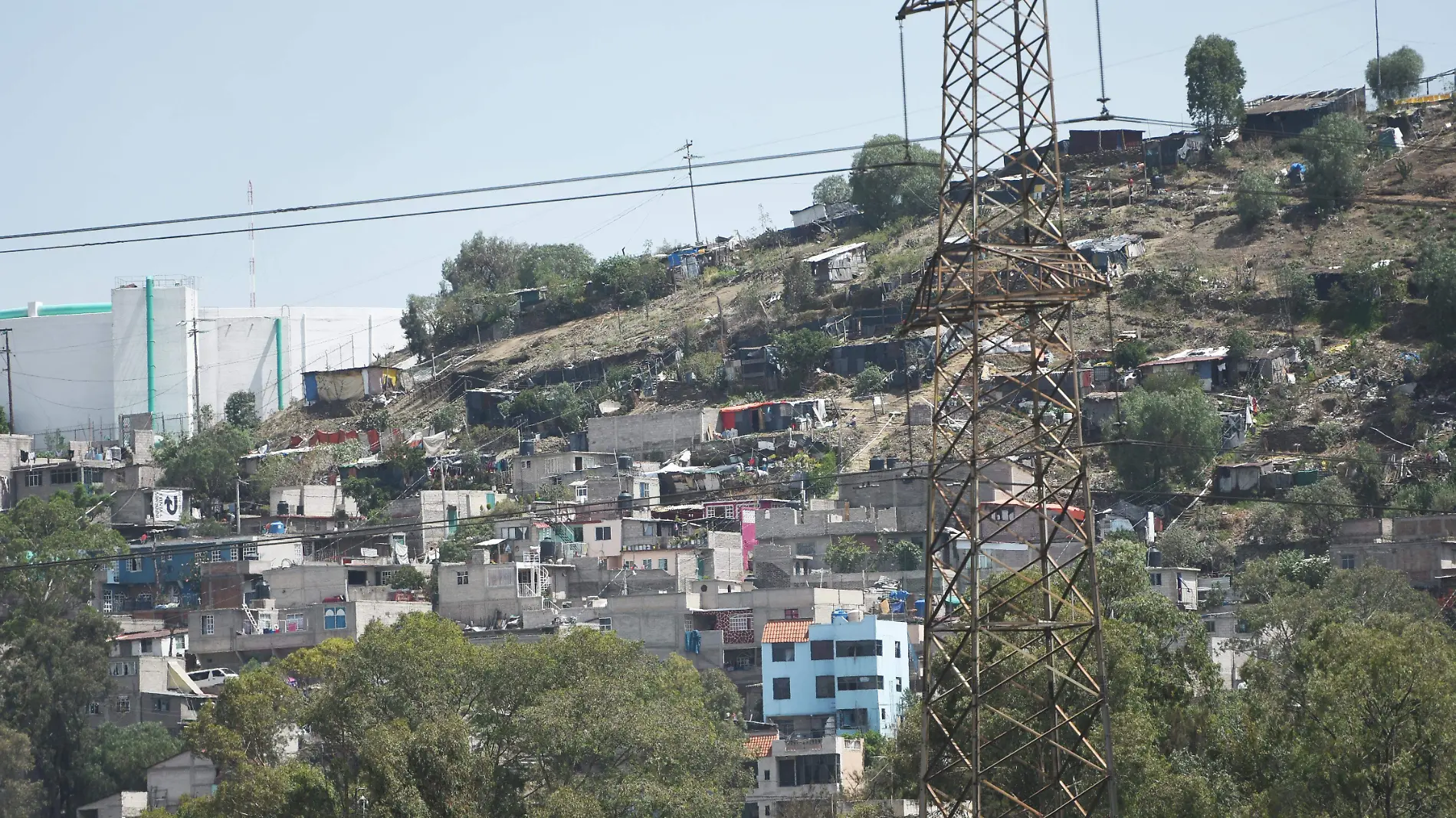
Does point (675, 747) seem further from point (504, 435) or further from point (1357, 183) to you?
point (1357, 183)

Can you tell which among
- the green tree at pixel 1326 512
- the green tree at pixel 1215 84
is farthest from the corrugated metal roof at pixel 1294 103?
the green tree at pixel 1326 512

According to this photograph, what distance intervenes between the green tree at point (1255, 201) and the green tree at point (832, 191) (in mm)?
23508

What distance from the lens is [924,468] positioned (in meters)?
64.6

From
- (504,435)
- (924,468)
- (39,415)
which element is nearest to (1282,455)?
(924,468)

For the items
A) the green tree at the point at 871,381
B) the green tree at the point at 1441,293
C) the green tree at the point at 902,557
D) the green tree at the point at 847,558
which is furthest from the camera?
the green tree at the point at 871,381

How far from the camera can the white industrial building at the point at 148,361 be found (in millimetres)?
97375

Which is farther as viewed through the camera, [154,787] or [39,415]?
[39,415]

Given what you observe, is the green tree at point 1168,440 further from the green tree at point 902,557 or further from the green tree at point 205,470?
the green tree at point 205,470

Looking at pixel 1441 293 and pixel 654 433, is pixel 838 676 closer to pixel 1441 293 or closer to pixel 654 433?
pixel 654 433

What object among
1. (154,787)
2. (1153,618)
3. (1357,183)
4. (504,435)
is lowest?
(154,787)

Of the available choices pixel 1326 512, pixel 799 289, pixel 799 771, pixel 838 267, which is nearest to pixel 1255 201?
pixel 838 267

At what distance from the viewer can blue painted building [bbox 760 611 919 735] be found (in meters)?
51.0

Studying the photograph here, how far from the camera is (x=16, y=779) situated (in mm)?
54531

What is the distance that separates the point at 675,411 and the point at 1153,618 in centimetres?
4634
